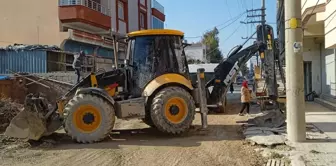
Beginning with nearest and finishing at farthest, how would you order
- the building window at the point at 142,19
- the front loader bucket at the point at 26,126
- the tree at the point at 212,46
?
the front loader bucket at the point at 26,126 < the building window at the point at 142,19 < the tree at the point at 212,46

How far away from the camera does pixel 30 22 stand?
86.5 ft

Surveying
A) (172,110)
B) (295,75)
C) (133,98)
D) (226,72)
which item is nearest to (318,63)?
(226,72)

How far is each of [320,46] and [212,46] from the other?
59790 mm

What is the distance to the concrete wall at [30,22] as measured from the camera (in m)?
26.0

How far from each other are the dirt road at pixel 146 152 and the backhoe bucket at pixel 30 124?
0.33 m

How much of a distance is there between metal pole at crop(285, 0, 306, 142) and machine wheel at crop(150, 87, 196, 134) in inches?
106

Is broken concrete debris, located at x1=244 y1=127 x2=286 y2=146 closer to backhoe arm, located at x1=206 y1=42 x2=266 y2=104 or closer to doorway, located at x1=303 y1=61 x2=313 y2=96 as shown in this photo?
backhoe arm, located at x1=206 y1=42 x2=266 y2=104

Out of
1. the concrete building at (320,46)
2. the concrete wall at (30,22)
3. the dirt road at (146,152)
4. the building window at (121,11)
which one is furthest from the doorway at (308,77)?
the building window at (121,11)

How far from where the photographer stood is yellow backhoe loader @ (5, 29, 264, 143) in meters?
10.2

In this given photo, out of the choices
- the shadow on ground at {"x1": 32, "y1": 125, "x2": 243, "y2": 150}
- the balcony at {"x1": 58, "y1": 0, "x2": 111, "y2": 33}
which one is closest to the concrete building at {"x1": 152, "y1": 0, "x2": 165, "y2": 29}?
the balcony at {"x1": 58, "y1": 0, "x2": 111, "y2": 33}

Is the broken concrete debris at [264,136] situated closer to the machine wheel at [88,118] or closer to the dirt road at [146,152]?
the dirt road at [146,152]

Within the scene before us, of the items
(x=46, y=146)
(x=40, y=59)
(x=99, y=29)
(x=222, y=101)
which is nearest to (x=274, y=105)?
(x=222, y=101)

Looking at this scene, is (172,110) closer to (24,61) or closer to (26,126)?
(26,126)

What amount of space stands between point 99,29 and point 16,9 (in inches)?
239
